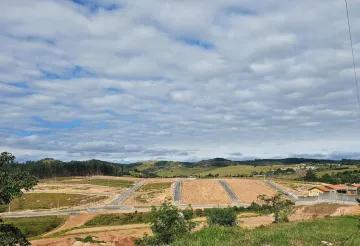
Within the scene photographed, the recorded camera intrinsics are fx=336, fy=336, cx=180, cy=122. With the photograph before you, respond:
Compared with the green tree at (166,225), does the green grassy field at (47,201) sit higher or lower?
lower

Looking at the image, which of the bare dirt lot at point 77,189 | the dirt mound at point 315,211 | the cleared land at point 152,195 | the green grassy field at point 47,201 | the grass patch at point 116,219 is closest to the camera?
the dirt mound at point 315,211

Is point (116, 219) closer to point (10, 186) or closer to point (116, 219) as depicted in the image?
point (116, 219)

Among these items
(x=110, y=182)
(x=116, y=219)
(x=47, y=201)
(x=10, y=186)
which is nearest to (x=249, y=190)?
(x=116, y=219)

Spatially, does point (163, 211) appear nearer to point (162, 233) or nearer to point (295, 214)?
point (162, 233)

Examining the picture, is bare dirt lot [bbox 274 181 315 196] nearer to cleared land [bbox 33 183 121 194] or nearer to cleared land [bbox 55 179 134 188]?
cleared land [bbox 33 183 121 194]

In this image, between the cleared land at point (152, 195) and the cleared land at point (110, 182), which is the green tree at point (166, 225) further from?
the cleared land at point (110, 182)

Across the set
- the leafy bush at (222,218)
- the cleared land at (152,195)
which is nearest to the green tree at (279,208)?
the leafy bush at (222,218)
